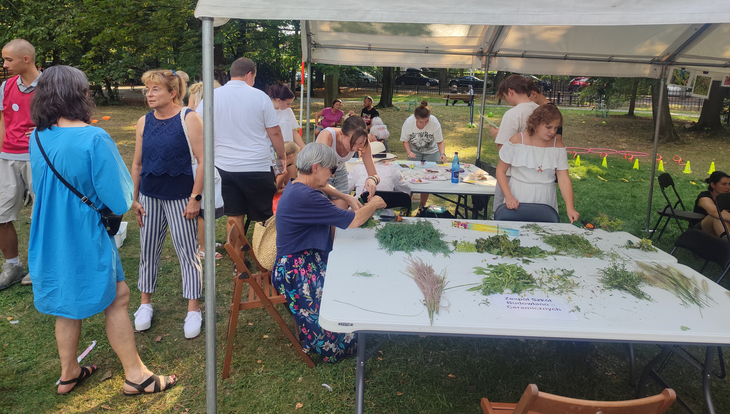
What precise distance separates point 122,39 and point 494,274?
41.2 ft

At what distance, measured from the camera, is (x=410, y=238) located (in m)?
2.82

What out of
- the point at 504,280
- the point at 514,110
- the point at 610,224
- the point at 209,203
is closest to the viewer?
the point at 209,203

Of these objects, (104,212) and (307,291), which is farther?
(307,291)

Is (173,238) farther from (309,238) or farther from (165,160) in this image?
(309,238)

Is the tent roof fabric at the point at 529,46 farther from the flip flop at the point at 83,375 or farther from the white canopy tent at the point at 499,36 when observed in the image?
the flip flop at the point at 83,375

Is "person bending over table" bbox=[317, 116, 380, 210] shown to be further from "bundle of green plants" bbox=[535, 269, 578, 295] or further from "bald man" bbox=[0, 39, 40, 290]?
"bald man" bbox=[0, 39, 40, 290]

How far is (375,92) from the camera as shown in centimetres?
2814

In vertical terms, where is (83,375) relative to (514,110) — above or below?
→ below

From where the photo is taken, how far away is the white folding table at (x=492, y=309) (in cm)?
188

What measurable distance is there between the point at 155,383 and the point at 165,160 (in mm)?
1314

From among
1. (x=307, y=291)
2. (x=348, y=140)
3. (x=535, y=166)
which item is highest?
(x=348, y=140)

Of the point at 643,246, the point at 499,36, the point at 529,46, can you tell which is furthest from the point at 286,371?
the point at 529,46

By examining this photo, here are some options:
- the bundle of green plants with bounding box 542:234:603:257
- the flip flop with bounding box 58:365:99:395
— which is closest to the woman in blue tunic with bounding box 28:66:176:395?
the flip flop with bounding box 58:365:99:395

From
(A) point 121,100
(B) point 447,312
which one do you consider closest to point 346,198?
(B) point 447,312
